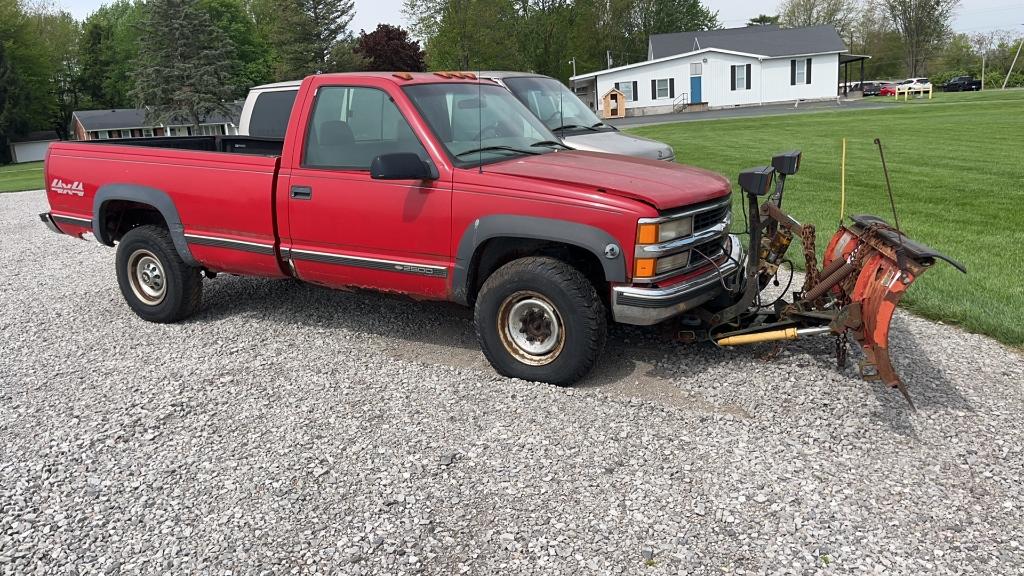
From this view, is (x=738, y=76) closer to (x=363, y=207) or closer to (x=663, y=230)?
(x=363, y=207)

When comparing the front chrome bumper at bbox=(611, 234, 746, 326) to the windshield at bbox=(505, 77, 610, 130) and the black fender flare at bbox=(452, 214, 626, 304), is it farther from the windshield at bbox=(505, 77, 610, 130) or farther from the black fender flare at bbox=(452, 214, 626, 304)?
A: the windshield at bbox=(505, 77, 610, 130)

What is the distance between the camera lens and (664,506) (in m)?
3.71

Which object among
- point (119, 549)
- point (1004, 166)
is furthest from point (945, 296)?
point (1004, 166)

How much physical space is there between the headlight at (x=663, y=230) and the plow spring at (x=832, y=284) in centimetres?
42

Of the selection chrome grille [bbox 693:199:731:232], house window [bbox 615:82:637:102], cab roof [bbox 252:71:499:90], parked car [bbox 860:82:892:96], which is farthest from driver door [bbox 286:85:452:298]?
parked car [bbox 860:82:892:96]

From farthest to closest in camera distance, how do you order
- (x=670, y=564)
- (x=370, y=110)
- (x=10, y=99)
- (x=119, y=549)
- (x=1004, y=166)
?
1. (x=10, y=99)
2. (x=1004, y=166)
3. (x=370, y=110)
4. (x=119, y=549)
5. (x=670, y=564)

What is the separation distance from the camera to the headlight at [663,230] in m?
4.66

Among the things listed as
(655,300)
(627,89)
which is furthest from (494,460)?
(627,89)

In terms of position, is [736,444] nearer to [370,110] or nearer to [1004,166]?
[370,110]

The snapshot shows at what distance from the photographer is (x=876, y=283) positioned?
175 inches

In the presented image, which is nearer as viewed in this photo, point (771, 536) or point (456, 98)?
point (771, 536)

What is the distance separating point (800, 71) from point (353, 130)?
172 ft

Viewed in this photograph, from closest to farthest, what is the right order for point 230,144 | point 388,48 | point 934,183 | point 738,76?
1. point 230,144
2. point 934,183
3. point 738,76
4. point 388,48

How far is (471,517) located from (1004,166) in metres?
15.7
